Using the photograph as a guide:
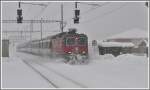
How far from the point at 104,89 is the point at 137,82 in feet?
8.25

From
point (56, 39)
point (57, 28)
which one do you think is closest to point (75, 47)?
point (56, 39)

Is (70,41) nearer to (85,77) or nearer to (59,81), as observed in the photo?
(85,77)

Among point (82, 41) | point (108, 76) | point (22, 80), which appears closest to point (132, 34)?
point (82, 41)

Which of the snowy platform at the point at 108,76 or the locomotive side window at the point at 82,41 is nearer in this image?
the snowy platform at the point at 108,76

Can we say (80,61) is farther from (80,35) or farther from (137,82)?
(137,82)

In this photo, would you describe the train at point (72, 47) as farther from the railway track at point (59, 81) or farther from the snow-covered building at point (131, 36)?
the snow-covered building at point (131, 36)

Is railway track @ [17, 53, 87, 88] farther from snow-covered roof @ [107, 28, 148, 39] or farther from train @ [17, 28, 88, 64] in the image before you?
snow-covered roof @ [107, 28, 148, 39]

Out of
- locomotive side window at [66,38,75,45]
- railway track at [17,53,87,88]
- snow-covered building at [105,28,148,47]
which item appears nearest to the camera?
railway track at [17,53,87,88]

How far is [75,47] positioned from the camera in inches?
1148

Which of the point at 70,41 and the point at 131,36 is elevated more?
the point at 70,41

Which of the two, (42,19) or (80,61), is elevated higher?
(42,19)

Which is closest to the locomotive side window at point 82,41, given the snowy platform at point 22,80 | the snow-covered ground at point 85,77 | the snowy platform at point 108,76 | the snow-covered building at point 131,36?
the snow-covered ground at point 85,77

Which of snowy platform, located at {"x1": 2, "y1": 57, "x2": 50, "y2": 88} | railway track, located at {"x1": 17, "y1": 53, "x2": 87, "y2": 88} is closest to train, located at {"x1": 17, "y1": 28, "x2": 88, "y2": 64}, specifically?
railway track, located at {"x1": 17, "y1": 53, "x2": 87, "y2": 88}

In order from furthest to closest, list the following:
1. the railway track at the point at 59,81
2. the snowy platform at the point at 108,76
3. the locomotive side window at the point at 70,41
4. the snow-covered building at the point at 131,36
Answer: the snow-covered building at the point at 131,36 < the locomotive side window at the point at 70,41 < the railway track at the point at 59,81 < the snowy platform at the point at 108,76
